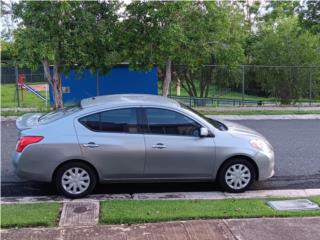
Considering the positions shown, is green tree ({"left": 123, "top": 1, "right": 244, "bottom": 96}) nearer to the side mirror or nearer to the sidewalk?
the side mirror

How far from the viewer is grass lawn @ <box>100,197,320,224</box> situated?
6090mm

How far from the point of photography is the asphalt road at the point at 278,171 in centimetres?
786

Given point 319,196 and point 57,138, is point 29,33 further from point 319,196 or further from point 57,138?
point 319,196

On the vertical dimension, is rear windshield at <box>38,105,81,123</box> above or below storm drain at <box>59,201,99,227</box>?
above

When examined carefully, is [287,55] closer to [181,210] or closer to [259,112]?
[259,112]

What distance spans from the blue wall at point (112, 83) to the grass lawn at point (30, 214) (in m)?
14.4

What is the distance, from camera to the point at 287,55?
83.5 ft

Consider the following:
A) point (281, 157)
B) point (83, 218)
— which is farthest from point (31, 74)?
point (83, 218)

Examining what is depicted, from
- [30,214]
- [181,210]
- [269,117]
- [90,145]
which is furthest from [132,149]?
[269,117]

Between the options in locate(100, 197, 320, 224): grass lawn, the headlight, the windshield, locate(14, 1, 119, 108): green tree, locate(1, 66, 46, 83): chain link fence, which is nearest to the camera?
locate(100, 197, 320, 224): grass lawn

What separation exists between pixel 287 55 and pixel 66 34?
1363 centimetres

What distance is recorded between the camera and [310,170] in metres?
9.20

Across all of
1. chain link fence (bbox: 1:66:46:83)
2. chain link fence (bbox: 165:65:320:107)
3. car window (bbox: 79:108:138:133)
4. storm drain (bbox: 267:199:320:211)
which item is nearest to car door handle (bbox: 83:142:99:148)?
car window (bbox: 79:108:138:133)

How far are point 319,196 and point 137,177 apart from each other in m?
2.69
